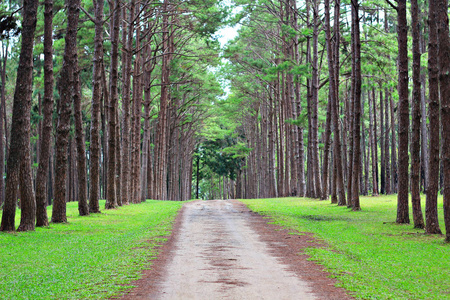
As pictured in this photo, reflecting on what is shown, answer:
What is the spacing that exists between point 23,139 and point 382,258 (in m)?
9.79

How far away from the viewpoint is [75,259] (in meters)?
9.96

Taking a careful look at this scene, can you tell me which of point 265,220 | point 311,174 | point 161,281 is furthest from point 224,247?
point 311,174

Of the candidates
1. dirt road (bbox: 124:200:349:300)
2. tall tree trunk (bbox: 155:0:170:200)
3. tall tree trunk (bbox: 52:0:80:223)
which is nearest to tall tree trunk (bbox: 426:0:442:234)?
dirt road (bbox: 124:200:349:300)

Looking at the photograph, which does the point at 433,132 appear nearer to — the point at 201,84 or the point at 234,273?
the point at 234,273

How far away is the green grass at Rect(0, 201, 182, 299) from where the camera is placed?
7.33 meters

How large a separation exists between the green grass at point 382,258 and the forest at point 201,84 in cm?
99

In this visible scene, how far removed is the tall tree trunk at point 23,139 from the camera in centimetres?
1418

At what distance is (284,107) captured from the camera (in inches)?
1718

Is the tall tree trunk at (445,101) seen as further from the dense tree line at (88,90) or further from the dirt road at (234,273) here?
the dense tree line at (88,90)

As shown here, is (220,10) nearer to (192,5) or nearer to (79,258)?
(192,5)

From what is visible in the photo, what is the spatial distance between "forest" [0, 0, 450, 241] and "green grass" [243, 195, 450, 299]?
38.8 inches

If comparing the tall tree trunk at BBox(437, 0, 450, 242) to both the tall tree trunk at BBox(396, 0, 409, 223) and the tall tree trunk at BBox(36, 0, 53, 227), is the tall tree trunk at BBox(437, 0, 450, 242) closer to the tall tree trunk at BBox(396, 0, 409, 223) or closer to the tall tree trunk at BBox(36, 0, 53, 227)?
the tall tree trunk at BBox(396, 0, 409, 223)

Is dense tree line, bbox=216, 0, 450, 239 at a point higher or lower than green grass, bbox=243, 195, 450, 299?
higher

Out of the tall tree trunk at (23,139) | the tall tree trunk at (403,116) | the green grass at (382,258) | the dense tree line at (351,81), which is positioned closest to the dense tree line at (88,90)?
the tall tree trunk at (23,139)
